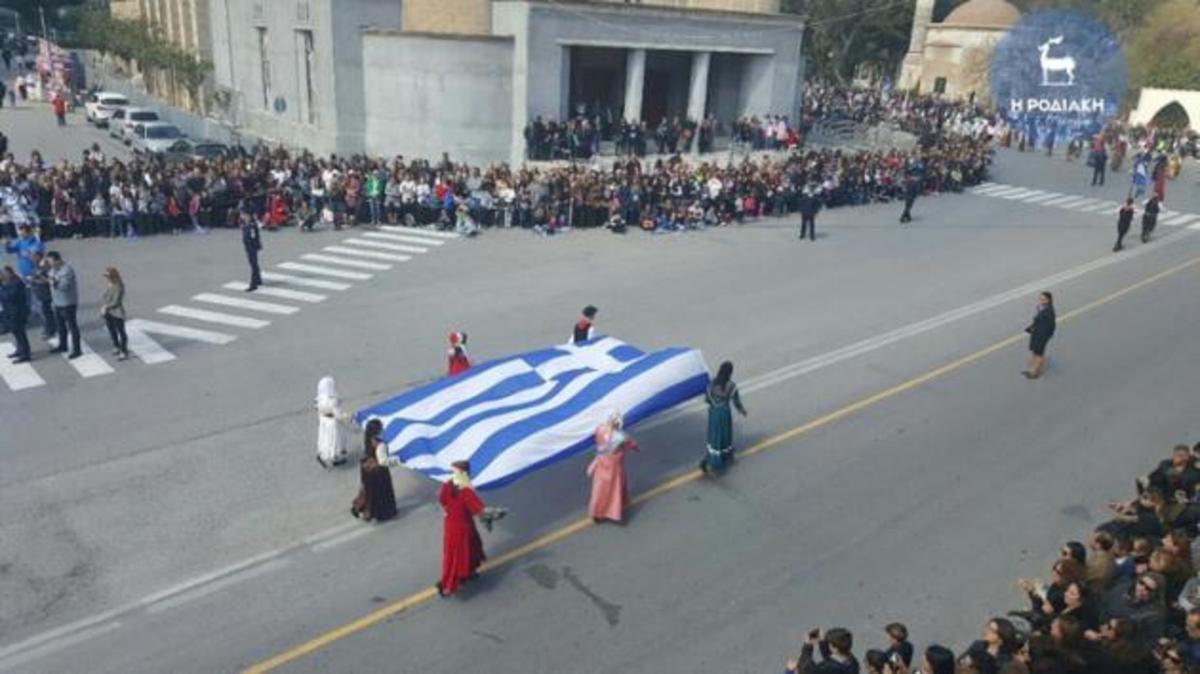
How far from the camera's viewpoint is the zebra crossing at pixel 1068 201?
32.7 m

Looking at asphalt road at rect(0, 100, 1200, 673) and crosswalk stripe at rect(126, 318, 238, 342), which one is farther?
crosswalk stripe at rect(126, 318, 238, 342)

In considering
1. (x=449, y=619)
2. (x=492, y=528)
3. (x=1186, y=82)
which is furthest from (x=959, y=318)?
(x=1186, y=82)

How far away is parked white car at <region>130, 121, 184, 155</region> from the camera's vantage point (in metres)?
37.4

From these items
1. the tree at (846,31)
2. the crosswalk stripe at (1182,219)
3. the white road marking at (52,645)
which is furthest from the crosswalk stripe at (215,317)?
the tree at (846,31)

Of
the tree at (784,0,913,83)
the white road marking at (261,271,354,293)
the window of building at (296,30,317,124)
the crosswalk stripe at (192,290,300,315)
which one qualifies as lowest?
the crosswalk stripe at (192,290,300,315)

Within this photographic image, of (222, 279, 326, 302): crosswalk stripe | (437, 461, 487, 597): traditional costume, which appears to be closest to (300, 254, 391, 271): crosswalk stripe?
(222, 279, 326, 302): crosswalk stripe

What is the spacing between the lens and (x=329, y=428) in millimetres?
11680

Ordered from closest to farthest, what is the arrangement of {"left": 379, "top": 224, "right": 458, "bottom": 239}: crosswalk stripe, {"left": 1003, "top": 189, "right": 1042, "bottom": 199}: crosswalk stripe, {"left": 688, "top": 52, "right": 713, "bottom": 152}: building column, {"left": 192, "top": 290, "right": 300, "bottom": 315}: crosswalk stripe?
{"left": 192, "top": 290, "right": 300, "bottom": 315}: crosswalk stripe → {"left": 379, "top": 224, "right": 458, "bottom": 239}: crosswalk stripe → {"left": 1003, "top": 189, "right": 1042, "bottom": 199}: crosswalk stripe → {"left": 688, "top": 52, "right": 713, "bottom": 152}: building column

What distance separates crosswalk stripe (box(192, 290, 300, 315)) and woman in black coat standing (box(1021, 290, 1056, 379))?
13.8 meters

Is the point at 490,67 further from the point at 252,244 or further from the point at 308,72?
the point at 252,244

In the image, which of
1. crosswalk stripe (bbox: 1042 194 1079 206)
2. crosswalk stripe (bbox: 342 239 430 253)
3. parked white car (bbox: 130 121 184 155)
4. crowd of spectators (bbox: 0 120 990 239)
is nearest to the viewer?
crowd of spectators (bbox: 0 120 990 239)

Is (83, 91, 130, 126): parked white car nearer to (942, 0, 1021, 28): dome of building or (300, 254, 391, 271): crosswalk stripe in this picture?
(300, 254, 391, 271): crosswalk stripe

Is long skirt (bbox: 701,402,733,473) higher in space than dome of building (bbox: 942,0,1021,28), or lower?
lower

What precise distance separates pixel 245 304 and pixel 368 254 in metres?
4.78
